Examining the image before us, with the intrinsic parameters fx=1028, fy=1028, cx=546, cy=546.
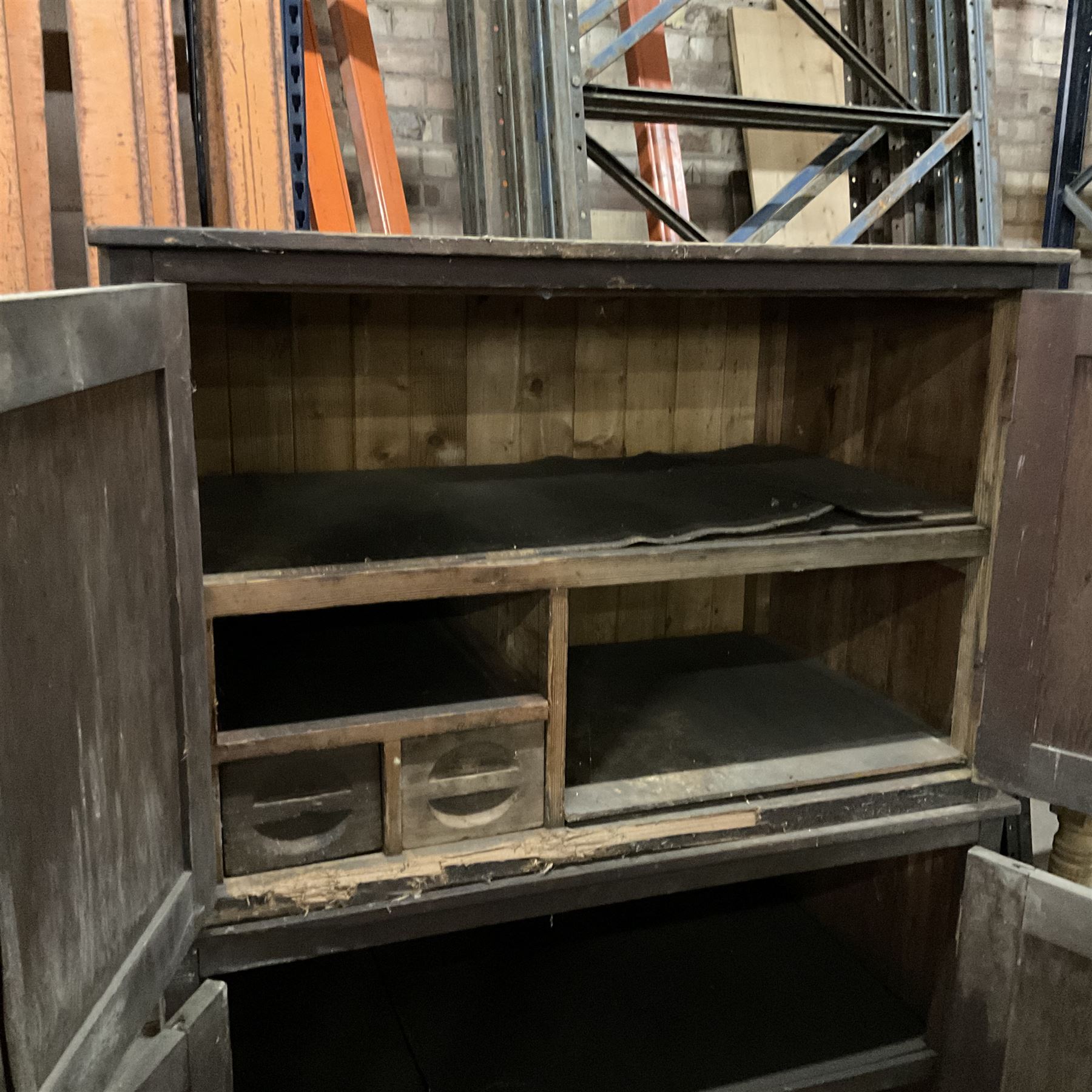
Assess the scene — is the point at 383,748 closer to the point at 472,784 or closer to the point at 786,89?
the point at 472,784

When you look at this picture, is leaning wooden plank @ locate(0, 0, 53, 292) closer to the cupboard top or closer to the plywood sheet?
the cupboard top

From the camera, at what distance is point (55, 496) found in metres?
0.78

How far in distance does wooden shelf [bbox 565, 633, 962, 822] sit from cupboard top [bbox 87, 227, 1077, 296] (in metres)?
0.69

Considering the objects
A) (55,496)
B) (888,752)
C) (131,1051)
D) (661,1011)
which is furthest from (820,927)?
(55,496)

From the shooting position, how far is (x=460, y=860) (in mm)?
1317

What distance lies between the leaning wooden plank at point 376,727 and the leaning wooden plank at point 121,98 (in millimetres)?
863

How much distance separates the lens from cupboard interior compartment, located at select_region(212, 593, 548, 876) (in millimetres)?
1238

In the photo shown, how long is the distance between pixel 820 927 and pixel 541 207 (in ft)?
4.83

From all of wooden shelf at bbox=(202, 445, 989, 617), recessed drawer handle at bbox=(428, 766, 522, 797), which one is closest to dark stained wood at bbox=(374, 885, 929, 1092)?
recessed drawer handle at bbox=(428, 766, 522, 797)

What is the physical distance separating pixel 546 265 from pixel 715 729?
2.79 ft

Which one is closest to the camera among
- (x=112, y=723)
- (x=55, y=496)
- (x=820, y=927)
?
(x=55, y=496)

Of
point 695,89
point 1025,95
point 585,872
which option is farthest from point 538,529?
point 1025,95

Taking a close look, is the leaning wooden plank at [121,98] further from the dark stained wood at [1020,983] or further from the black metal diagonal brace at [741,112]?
the dark stained wood at [1020,983]

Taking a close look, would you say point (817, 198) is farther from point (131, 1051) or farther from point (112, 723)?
point (131, 1051)
